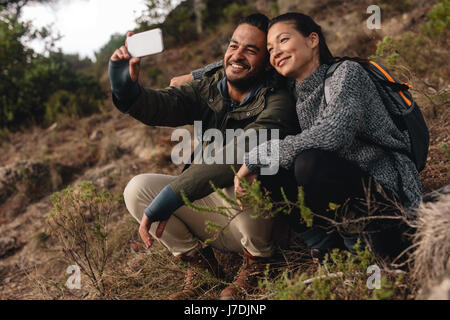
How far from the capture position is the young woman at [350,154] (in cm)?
167

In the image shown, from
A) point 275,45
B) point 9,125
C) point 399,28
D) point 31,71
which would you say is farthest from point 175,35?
point 275,45

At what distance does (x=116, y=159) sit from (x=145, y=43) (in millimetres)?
3847

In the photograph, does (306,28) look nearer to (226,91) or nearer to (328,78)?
(328,78)

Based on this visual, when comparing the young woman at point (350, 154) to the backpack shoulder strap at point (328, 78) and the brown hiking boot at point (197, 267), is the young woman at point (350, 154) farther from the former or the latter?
the brown hiking boot at point (197, 267)

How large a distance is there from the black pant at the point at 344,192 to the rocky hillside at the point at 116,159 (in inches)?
20.8

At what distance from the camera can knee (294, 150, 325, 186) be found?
66.9 inches

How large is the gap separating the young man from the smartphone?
56mm

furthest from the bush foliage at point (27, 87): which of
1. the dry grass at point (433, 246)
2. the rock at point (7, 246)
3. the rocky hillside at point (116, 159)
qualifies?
the dry grass at point (433, 246)

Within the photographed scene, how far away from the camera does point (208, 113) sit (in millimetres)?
2502

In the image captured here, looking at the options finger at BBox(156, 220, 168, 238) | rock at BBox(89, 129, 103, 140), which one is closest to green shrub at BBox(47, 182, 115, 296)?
finger at BBox(156, 220, 168, 238)

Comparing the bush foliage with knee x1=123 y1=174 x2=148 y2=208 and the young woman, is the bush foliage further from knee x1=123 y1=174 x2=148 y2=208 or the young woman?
the young woman

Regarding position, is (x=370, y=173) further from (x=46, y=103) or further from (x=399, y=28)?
(x=46, y=103)

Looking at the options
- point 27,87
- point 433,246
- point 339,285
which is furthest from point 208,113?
point 27,87

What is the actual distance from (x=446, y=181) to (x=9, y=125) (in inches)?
312
